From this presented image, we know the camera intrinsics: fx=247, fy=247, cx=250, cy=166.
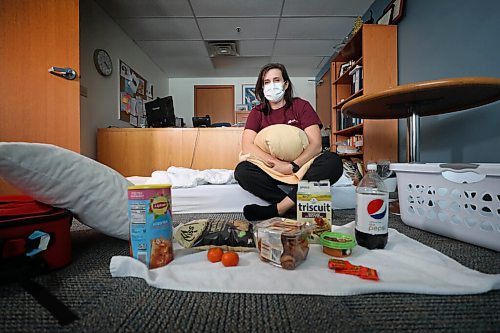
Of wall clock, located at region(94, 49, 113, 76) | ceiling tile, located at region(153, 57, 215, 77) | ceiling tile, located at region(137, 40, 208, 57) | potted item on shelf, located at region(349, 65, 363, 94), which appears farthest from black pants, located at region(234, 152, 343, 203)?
ceiling tile, located at region(153, 57, 215, 77)

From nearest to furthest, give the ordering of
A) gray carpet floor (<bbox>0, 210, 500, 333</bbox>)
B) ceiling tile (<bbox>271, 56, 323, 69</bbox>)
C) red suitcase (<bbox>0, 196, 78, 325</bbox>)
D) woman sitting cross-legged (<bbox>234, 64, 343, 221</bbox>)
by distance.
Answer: gray carpet floor (<bbox>0, 210, 500, 333</bbox>), red suitcase (<bbox>0, 196, 78, 325</bbox>), woman sitting cross-legged (<bbox>234, 64, 343, 221</bbox>), ceiling tile (<bbox>271, 56, 323, 69</bbox>)

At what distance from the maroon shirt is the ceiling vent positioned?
202 cm

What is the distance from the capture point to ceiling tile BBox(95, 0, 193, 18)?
2.18 m

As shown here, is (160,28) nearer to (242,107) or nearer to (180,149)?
(180,149)

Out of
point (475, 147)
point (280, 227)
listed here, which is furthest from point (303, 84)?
point (280, 227)

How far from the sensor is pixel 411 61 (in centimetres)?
175

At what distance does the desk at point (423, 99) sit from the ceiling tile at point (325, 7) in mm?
1452

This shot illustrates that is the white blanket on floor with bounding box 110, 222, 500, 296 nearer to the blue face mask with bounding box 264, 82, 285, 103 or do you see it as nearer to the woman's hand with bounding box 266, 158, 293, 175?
the woman's hand with bounding box 266, 158, 293, 175

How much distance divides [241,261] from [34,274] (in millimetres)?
468

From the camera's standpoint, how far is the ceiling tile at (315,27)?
98.0 inches

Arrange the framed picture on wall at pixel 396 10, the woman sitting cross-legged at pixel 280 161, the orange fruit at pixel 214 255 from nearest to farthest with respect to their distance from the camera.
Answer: the orange fruit at pixel 214 255 < the woman sitting cross-legged at pixel 280 161 < the framed picture on wall at pixel 396 10

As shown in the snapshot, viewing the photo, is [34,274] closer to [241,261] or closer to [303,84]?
[241,261]

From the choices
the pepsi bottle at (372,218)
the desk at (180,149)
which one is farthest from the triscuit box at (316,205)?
the desk at (180,149)

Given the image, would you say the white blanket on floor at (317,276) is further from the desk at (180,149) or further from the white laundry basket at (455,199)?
the desk at (180,149)
